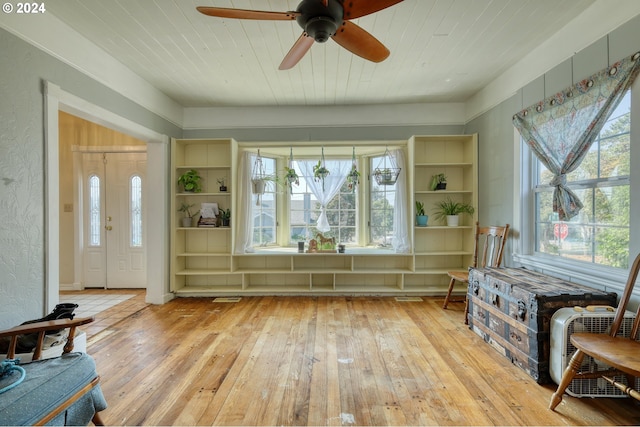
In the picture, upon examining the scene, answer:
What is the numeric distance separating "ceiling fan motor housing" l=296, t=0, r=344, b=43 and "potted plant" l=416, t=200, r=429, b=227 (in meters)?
2.80

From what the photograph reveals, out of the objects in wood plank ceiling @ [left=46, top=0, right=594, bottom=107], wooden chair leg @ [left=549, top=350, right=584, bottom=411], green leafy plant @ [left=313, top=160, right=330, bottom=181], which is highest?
wood plank ceiling @ [left=46, top=0, right=594, bottom=107]

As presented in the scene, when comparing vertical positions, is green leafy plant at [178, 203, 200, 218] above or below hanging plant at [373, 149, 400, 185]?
below

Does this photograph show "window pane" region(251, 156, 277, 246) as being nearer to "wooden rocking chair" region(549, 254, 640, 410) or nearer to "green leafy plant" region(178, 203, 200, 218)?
"green leafy plant" region(178, 203, 200, 218)

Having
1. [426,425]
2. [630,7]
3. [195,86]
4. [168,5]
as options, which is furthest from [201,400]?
[630,7]

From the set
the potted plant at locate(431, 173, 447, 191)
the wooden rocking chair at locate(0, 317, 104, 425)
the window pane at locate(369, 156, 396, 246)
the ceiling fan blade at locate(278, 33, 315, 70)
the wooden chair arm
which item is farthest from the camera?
the window pane at locate(369, 156, 396, 246)

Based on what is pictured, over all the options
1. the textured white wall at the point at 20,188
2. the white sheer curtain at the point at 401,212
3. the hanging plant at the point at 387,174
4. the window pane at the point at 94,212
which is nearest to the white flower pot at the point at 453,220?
the white sheer curtain at the point at 401,212

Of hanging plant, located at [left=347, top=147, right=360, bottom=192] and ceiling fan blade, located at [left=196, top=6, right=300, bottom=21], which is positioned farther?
Answer: hanging plant, located at [left=347, top=147, right=360, bottom=192]

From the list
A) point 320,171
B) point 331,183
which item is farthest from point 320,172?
point 331,183

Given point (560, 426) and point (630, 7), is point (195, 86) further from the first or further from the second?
point (560, 426)

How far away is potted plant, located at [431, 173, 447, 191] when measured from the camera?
392 centimetres

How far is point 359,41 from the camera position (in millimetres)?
1896

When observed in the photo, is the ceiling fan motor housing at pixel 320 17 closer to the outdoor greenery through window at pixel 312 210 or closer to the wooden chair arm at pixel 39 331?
the wooden chair arm at pixel 39 331

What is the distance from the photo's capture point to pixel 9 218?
1.91 meters

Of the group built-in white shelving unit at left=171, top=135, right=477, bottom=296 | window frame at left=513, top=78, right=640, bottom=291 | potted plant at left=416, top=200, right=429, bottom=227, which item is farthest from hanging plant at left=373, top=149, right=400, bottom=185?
window frame at left=513, top=78, right=640, bottom=291
